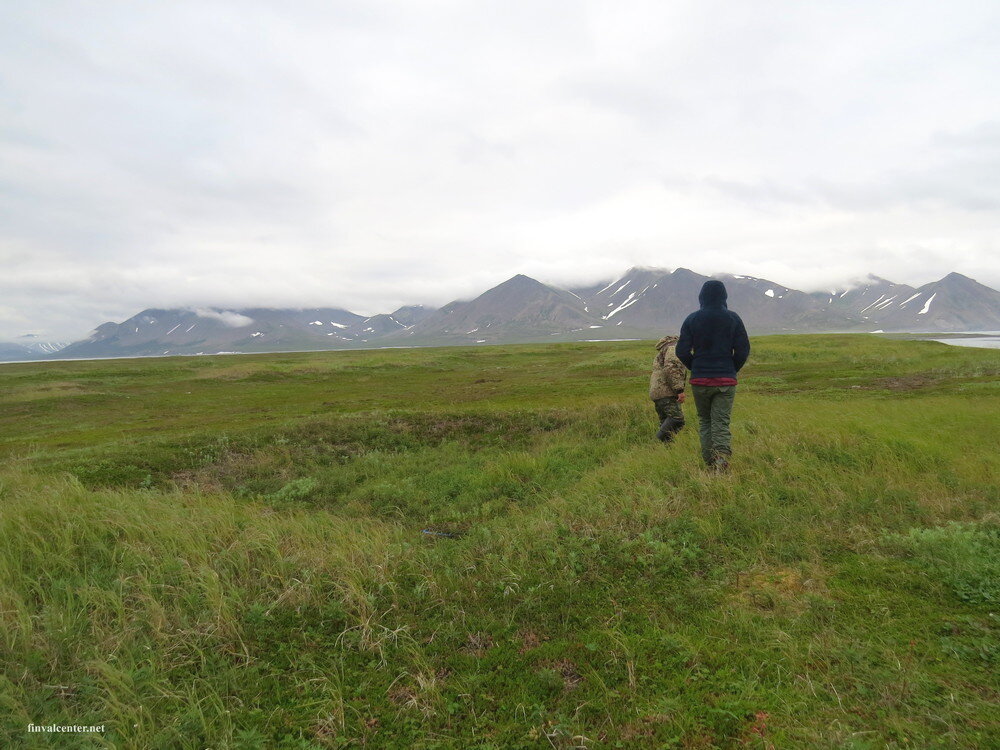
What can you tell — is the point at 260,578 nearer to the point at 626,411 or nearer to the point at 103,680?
the point at 103,680

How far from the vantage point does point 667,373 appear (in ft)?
38.1

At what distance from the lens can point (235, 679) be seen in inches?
156

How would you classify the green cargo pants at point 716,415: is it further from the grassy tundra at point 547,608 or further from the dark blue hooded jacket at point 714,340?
the grassy tundra at point 547,608

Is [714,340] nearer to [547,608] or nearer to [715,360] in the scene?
[715,360]

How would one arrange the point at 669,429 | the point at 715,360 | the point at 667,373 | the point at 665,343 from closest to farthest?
the point at 715,360
the point at 667,373
the point at 665,343
the point at 669,429

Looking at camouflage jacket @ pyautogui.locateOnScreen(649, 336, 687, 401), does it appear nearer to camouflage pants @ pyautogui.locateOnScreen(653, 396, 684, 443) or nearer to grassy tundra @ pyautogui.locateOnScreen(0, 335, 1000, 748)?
camouflage pants @ pyautogui.locateOnScreen(653, 396, 684, 443)

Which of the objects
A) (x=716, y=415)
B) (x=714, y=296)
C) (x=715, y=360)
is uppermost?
(x=714, y=296)

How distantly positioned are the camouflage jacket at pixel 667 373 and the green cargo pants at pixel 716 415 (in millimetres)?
2344

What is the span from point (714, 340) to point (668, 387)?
296 centimetres

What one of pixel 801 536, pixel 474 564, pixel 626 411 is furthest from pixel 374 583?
pixel 626 411

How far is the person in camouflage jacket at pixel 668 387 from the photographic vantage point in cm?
1152

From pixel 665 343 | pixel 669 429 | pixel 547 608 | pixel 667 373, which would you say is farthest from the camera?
pixel 669 429

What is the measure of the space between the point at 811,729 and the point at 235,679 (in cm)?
466

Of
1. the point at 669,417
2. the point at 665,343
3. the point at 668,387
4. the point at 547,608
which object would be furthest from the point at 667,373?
the point at 547,608
